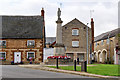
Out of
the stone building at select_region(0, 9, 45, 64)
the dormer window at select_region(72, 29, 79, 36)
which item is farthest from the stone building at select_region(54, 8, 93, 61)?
the stone building at select_region(0, 9, 45, 64)

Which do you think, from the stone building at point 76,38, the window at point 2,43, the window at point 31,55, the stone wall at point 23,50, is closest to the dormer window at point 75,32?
the stone building at point 76,38

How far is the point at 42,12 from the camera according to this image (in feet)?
138

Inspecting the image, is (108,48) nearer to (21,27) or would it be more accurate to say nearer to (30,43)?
(30,43)

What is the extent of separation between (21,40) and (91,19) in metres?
15.2

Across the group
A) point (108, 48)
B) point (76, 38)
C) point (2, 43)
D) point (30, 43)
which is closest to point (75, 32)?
point (76, 38)

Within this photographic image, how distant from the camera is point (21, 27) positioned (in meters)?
39.7

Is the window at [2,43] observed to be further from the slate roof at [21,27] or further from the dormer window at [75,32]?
the dormer window at [75,32]

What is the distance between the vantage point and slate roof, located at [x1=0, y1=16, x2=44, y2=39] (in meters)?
37.9

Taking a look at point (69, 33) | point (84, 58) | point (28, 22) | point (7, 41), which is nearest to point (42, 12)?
point (28, 22)

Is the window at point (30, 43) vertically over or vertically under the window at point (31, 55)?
over

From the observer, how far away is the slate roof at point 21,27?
37938mm

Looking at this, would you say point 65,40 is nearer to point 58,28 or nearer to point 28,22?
point 28,22

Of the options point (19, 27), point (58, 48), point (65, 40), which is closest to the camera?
point (58, 48)

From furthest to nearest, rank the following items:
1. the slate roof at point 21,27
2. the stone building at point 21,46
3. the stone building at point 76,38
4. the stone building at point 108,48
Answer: the stone building at point 76,38, the stone building at point 108,48, the slate roof at point 21,27, the stone building at point 21,46
